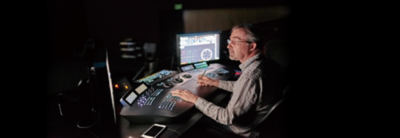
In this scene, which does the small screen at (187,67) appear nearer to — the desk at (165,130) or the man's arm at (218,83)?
the man's arm at (218,83)

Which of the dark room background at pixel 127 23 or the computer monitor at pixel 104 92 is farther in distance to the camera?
the dark room background at pixel 127 23

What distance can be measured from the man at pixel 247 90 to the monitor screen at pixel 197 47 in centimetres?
79

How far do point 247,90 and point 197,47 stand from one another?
116cm

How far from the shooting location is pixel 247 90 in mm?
1346

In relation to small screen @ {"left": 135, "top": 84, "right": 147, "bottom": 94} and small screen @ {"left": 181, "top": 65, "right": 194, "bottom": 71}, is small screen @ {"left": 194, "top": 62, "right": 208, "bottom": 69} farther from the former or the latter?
small screen @ {"left": 135, "top": 84, "right": 147, "bottom": 94}

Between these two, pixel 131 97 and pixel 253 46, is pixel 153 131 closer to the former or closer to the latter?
pixel 131 97

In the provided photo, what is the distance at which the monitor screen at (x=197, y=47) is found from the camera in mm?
2309

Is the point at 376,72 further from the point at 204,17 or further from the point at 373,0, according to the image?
the point at 204,17

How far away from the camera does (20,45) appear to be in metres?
1.70

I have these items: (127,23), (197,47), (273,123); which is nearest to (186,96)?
(273,123)

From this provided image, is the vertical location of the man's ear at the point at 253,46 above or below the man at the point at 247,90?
above

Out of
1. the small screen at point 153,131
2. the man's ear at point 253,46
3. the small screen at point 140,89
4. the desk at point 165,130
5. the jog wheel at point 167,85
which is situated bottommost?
the desk at point 165,130

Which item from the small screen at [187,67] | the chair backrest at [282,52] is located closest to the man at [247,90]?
the small screen at [187,67]

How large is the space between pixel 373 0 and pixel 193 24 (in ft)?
13.8
